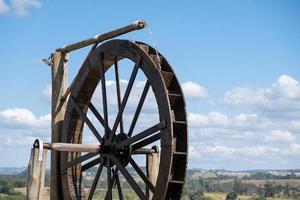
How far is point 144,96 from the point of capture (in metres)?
9.09

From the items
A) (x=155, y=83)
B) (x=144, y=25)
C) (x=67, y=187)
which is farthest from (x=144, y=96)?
(x=67, y=187)

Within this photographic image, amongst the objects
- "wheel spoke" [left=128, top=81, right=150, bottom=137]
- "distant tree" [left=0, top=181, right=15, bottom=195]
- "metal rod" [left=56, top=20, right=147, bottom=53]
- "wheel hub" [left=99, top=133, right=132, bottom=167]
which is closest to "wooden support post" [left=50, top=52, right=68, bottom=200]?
"metal rod" [left=56, top=20, right=147, bottom=53]

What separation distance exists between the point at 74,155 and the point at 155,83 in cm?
261

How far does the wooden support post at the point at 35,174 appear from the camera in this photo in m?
8.13

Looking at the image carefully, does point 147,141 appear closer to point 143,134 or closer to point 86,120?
point 143,134

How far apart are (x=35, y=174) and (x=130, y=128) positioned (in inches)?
71.3

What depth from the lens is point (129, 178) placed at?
8.94 meters

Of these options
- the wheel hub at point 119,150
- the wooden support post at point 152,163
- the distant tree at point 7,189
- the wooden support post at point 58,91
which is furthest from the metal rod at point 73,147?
the distant tree at point 7,189

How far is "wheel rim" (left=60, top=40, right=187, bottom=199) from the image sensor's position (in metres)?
8.44

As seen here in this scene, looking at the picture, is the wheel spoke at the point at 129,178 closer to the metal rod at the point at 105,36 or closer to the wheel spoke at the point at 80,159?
the wheel spoke at the point at 80,159

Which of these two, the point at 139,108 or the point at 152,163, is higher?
the point at 139,108

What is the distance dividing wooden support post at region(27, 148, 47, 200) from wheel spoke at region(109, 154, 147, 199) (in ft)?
4.46

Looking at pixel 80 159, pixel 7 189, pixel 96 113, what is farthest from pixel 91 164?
pixel 7 189

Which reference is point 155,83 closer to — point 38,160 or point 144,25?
point 144,25
